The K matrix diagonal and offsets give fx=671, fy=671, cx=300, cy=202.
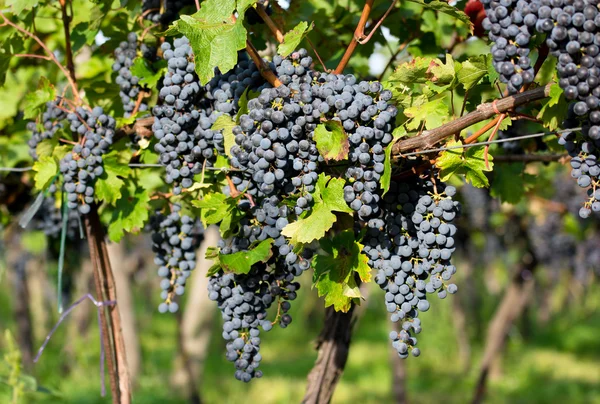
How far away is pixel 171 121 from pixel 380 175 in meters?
0.71

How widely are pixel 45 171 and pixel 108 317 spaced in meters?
0.59

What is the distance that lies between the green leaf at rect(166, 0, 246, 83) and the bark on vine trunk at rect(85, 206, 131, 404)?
91 cm

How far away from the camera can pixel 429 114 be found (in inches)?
72.5

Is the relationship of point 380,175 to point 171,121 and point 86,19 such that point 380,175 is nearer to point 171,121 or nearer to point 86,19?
point 171,121

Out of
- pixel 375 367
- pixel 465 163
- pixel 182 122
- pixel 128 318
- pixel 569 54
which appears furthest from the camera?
pixel 375 367

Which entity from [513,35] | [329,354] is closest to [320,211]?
[513,35]

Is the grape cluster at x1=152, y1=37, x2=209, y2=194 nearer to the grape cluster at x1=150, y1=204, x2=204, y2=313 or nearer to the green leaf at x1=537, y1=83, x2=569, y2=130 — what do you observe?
the grape cluster at x1=150, y1=204, x2=204, y2=313

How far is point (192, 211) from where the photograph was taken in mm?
2414

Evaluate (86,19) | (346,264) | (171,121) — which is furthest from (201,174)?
(86,19)

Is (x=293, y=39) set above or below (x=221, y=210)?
above

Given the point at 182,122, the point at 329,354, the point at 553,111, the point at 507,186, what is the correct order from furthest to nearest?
the point at 507,186, the point at 329,354, the point at 182,122, the point at 553,111

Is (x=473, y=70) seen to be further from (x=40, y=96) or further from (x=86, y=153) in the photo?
(x=40, y=96)

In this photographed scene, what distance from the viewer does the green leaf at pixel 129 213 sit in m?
2.38

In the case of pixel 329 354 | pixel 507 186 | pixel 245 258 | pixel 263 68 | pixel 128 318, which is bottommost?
pixel 128 318
